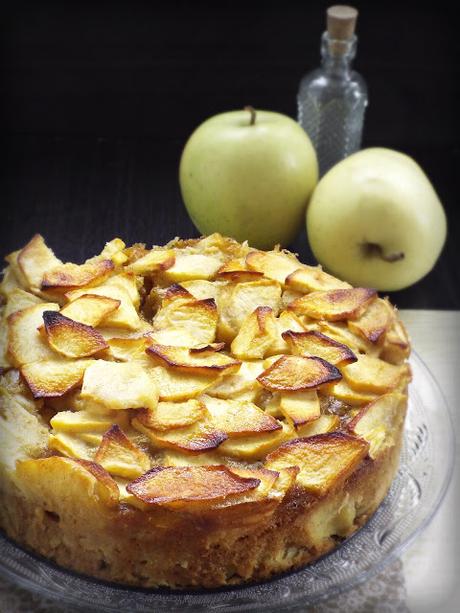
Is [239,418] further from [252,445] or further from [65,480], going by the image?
[65,480]

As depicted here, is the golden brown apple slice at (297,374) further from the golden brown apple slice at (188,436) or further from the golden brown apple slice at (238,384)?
the golden brown apple slice at (188,436)

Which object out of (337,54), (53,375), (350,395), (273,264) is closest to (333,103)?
(337,54)

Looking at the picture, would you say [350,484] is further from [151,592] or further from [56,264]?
[56,264]

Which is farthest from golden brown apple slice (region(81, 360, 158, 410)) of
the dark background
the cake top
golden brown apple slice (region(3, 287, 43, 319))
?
the dark background

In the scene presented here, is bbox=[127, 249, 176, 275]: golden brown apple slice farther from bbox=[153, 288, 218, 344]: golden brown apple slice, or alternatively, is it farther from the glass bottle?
the glass bottle

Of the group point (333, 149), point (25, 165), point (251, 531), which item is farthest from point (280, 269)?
point (25, 165)

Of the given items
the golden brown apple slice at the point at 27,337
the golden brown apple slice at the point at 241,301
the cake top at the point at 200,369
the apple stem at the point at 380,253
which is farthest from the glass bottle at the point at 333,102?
the golden brown apple slice at the point at 27,337
